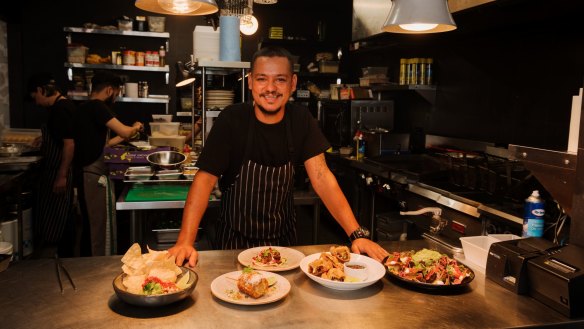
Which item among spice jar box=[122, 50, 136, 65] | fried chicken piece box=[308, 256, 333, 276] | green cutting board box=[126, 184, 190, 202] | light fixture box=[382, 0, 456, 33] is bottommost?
green cutting board box=[126, 184, 190, 202]

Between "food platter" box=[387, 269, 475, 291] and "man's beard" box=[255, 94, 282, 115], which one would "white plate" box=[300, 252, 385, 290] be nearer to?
"food platter" box=[387, 269, 475, 291]

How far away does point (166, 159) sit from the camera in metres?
4.17

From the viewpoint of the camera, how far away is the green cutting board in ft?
11.2

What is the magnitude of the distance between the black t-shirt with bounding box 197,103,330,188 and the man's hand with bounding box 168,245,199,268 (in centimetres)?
55

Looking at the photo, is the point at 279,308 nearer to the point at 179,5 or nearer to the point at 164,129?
the point at 179,5

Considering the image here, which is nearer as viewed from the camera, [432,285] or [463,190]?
[432,285]

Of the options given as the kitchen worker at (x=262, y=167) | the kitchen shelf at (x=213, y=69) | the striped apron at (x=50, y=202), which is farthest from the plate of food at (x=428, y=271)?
the striped apron at (x=50, y=202)

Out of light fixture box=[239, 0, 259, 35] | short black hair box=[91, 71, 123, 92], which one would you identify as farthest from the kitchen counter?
short black hair box=[91, 71, 123, 92]

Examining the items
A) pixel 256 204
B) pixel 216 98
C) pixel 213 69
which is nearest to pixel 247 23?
→ pixel 213 69

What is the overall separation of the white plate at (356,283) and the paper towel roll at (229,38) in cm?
243

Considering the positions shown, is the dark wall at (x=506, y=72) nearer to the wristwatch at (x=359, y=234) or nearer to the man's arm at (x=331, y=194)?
the man's arm at (x=331, y=194)

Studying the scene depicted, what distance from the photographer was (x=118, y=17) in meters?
7.38

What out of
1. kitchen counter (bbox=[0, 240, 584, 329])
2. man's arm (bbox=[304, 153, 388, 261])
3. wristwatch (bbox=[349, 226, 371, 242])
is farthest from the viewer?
man's arm (bbox=[304, 153, 388, 261])

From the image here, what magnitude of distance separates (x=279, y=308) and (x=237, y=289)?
18cm
